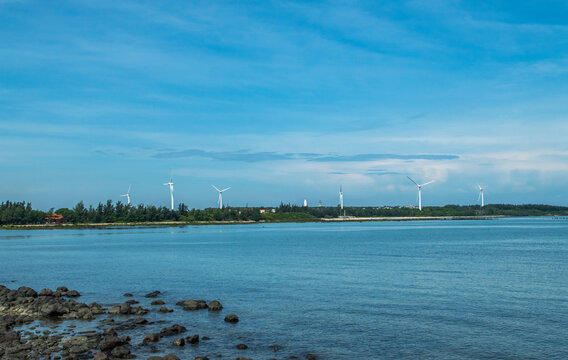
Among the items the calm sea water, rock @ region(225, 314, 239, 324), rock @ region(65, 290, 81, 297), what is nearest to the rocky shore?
rock @ region(225, 314, 239, 324)

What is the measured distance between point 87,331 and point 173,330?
4.45 m

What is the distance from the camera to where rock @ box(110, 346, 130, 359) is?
21.3 metres

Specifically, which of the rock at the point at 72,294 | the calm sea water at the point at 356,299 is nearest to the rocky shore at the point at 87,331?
the calm sea water at the point at 356,299

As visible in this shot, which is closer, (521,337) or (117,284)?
(521,337)

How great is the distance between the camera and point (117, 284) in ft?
148

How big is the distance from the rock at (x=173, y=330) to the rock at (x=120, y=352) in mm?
3602

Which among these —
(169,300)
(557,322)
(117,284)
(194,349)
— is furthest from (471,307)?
(117,284)

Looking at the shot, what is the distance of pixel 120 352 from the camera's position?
21.4 m

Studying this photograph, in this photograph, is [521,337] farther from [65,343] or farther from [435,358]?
[65,343]

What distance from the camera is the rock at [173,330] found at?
25239mm

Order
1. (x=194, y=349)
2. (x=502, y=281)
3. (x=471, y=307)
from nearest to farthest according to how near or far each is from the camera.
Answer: (x=194, y=349)
(x=471, y=307)
(x=502, y=281)

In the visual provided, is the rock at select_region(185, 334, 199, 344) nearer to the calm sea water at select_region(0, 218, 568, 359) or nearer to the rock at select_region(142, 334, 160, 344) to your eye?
the calm sea water at select_region(0, 218, 568, 359)

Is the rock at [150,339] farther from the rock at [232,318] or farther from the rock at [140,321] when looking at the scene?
the rock at [232,318]

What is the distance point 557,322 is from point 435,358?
9.90 m
